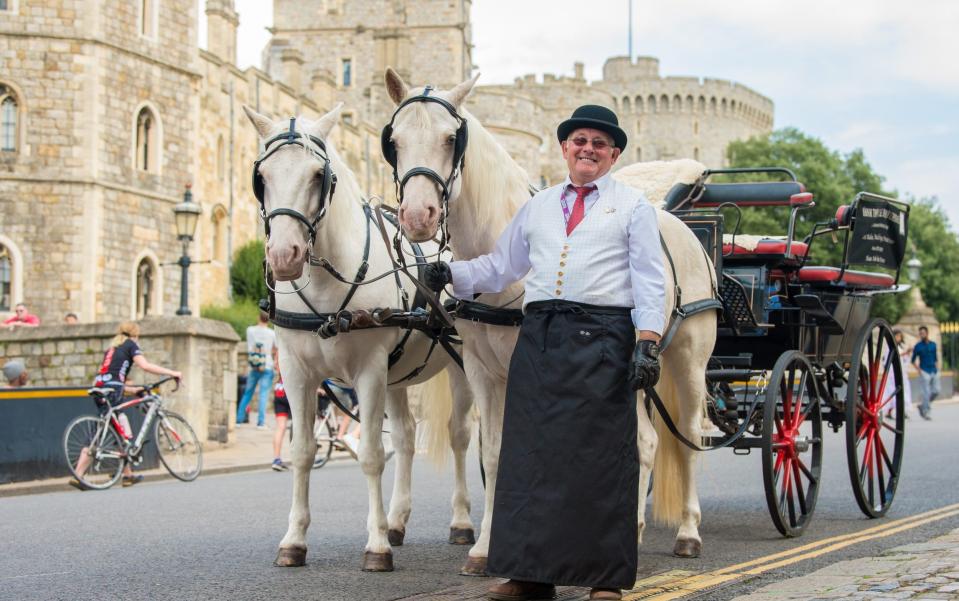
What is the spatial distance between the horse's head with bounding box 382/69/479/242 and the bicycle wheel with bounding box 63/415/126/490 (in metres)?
8.86

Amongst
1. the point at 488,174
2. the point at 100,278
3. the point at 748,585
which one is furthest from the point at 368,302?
the point at 100,278

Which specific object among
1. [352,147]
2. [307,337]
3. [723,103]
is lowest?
[307,337]

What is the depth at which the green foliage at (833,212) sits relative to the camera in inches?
2425

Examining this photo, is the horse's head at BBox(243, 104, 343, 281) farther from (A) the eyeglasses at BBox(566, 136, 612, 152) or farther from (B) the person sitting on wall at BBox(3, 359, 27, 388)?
(B) the person sitting on wall at BBox(3, 359, 27, 388)

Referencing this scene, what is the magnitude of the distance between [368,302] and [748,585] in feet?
8.00

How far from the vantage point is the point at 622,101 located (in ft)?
366

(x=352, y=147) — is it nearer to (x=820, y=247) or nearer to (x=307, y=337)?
(x=820, y=247)

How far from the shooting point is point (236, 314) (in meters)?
38.8

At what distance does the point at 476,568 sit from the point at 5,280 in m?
27.9

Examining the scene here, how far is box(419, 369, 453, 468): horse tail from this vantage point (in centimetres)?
882

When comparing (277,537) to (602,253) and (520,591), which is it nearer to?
(520,591)

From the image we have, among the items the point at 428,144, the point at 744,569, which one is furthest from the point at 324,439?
the point at 428,144

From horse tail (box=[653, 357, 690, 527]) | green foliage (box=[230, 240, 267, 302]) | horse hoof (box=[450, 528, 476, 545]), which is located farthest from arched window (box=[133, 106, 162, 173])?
horse tail (box=[653, 357, 690, 527])

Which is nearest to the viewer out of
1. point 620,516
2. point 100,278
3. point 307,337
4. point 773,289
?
point 620,516
